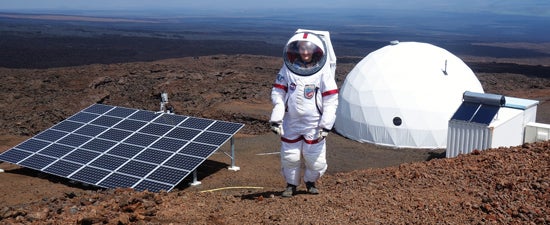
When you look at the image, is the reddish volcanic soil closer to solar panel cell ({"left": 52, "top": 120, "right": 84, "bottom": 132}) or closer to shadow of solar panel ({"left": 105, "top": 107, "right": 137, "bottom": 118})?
solar panel cell ({"left": 52, "top": 120, "right": 84, "bottom": 132})

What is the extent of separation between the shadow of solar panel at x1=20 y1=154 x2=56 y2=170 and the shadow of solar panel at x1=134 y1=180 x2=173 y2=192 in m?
3.36

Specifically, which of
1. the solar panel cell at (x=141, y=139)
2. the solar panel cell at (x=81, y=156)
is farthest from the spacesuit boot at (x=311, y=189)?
the solar panel cell at (x=81, y=156)

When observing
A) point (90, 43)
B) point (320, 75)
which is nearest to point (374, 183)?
point (320, 75)

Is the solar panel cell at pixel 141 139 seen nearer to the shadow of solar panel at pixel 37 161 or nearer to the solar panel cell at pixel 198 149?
the solar panel cell at pixel 198 149

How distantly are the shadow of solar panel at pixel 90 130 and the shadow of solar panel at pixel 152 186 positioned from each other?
3.59m

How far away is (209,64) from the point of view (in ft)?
157

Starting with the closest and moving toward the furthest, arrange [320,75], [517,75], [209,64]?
1. [320,75]
2. [517,75]
3. [209,64]

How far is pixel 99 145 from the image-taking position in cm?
1405

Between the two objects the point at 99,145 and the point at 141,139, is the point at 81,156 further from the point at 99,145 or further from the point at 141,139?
the point at 141,139

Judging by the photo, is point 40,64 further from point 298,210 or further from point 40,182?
point 298,210

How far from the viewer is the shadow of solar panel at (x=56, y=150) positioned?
551 inches

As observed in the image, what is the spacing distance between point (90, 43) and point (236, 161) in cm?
6375

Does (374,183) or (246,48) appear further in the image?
(246,48)

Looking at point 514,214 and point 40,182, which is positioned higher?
Answer: point 514,214
